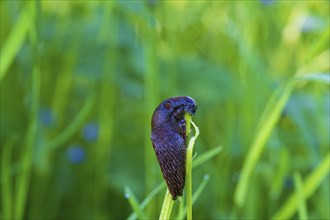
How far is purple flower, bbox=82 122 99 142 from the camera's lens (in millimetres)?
1649

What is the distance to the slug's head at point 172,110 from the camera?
0.60m

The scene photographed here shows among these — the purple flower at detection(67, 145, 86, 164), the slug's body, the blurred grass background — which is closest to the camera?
the slug's body

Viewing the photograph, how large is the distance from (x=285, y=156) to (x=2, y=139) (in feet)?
2.32

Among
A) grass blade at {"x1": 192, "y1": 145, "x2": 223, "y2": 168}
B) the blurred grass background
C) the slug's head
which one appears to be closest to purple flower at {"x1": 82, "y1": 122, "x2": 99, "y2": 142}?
the blurred grass background

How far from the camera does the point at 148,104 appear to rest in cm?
131

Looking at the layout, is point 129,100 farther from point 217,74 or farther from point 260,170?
point 260,170

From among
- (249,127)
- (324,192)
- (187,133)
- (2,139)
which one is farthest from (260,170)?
(187,133)

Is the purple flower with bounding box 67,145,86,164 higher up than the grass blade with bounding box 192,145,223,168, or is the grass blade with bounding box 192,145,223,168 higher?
the grass blade with bounding box 192,145,223,168

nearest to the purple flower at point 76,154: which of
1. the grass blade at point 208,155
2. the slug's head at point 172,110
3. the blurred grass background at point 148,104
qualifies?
the blurred grass background at point 148,104

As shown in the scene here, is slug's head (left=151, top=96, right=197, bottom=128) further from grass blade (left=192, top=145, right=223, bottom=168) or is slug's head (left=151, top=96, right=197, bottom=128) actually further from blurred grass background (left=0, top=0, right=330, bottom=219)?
blurred grass background (left=0, top=0, right=330, bottom=219)

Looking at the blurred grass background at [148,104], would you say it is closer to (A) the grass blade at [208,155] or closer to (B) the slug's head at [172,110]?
(A) the grass blade at [208,155]

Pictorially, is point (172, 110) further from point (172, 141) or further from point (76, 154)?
point (76, 154)

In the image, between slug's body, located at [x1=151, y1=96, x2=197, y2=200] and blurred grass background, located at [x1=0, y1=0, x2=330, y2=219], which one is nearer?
slug's body, located at [x1=151, y1=96, x2=197, y2=200]

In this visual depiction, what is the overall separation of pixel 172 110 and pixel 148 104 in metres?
0.71
